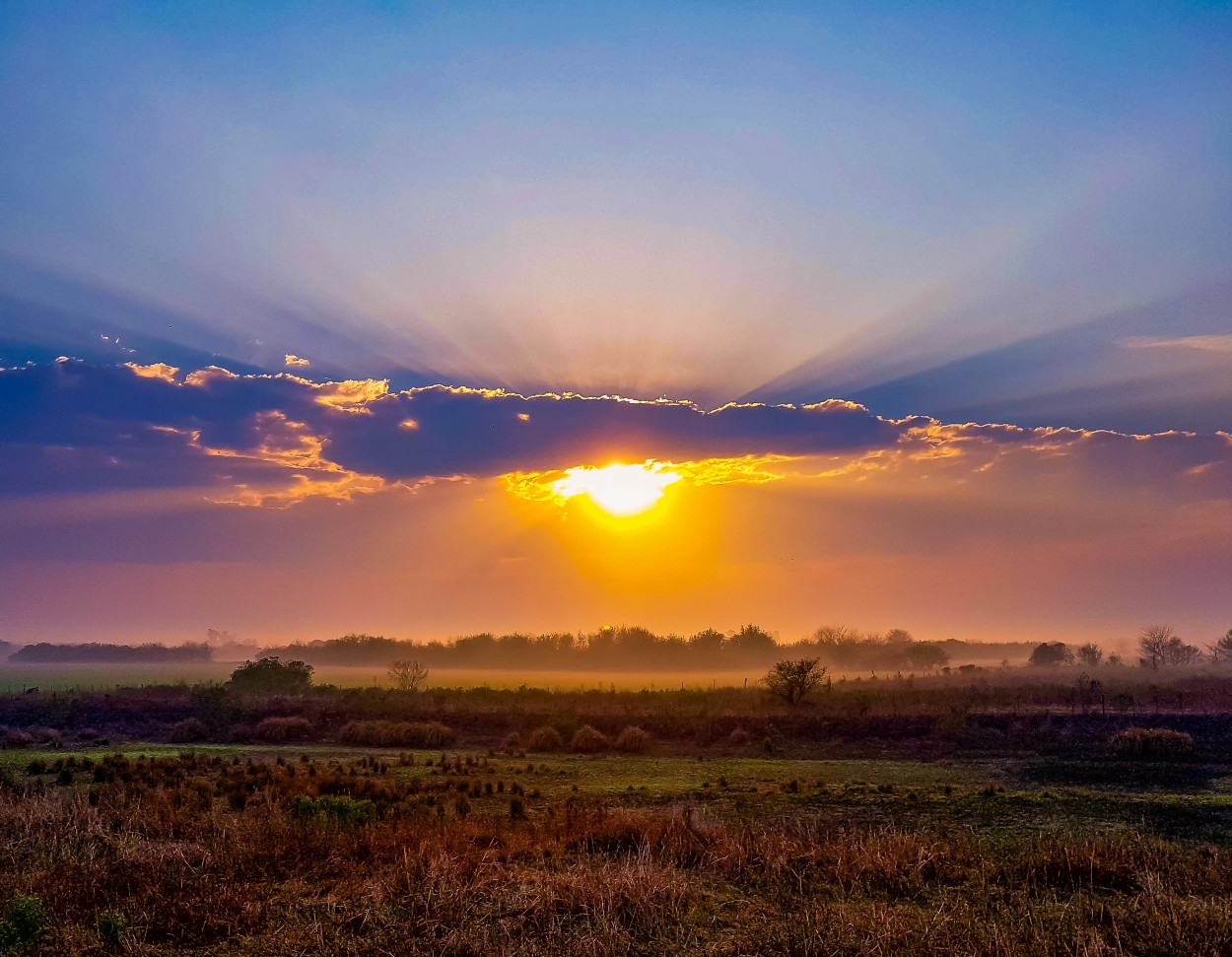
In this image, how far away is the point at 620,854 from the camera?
1564 cm

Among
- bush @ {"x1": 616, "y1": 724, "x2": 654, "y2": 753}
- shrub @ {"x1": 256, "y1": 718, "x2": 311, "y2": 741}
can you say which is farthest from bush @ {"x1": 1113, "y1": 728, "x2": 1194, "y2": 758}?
A: shrub @ {"x1": 256, "y1": 718, "x2": 311, "y2": 741}

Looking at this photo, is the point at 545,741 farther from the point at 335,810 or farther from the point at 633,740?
the point at 335,810

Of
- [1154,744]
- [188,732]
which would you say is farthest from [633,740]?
[188,732]

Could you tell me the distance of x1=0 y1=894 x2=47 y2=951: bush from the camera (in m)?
9.75

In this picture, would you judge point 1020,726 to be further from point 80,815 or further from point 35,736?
point 35,736

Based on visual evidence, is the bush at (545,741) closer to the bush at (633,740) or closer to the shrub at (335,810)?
the bush at (633,740)

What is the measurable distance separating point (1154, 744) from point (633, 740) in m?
25.1

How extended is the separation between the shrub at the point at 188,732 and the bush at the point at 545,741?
21.4 meters

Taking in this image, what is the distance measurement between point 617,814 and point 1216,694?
55746mm

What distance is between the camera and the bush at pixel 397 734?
48094 mm

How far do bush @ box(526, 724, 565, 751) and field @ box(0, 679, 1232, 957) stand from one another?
25.8 ft

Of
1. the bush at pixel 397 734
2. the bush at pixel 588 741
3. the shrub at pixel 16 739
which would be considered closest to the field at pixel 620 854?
Result: the bush at pixel 588 741

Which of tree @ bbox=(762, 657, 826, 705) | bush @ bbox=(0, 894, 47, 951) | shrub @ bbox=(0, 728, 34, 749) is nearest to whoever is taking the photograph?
bush @ bbox=(0, 894, 47, 951)

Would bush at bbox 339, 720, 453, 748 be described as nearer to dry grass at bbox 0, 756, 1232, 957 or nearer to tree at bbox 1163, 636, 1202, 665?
dry grass at bbox 0, 756, 1232, 957
